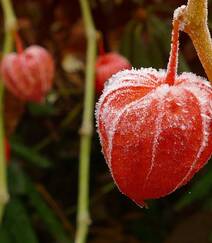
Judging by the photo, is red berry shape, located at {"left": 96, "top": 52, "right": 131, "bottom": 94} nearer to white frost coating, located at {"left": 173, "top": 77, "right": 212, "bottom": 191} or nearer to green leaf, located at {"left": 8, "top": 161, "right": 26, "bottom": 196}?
green leaf, located at {"left": 8, "top": 161, "right": 26, "bottom": 196}

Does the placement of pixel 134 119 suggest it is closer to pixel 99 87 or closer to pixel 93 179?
pixel 99 87

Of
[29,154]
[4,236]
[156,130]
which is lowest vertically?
[4,236]

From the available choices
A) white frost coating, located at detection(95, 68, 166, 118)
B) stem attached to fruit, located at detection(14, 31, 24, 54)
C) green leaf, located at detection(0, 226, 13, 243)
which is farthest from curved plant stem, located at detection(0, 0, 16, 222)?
white frost coating, located at detection(95, 68, 166, 118)

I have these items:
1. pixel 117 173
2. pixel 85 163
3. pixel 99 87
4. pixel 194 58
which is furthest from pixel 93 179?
pixel 117 173

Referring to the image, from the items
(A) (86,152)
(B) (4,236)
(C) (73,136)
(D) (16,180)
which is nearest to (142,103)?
(A) (86,152)

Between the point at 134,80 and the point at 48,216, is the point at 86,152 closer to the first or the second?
the point at 48,216
